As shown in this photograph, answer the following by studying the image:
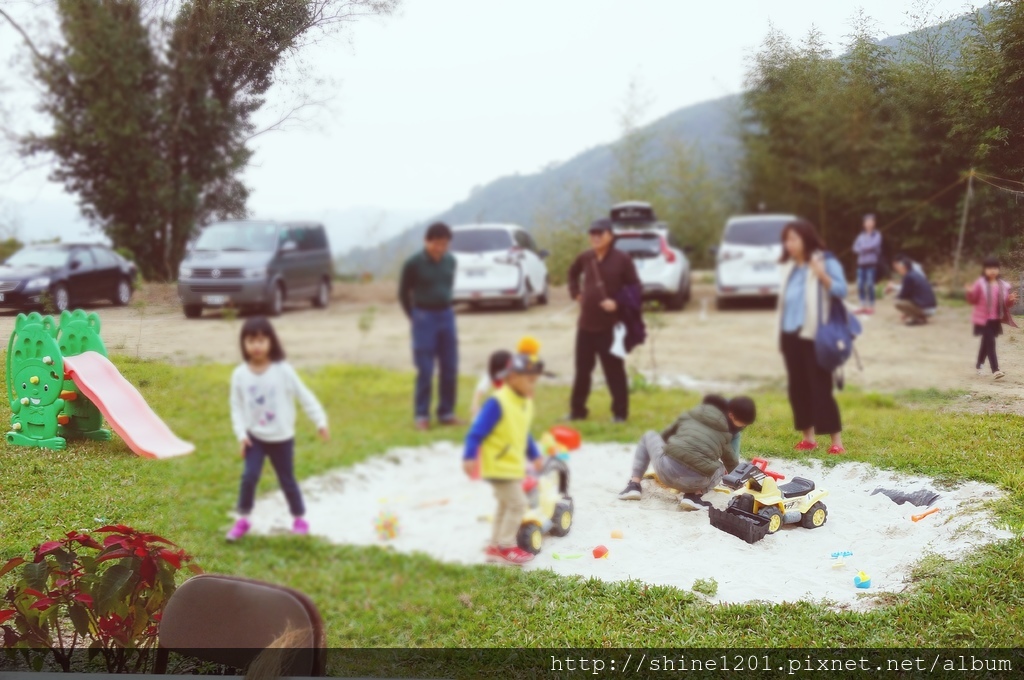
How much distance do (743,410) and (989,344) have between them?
20.4 inches

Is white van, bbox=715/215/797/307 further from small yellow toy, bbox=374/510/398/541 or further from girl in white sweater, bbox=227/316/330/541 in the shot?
girl in white sweater, bbox=227/316/330/541

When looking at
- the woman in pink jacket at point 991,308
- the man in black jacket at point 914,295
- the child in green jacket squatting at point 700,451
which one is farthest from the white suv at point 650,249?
the woman in pink jacket at point 991,308

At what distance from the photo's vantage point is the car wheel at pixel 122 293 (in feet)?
6.20

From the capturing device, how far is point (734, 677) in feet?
4.79

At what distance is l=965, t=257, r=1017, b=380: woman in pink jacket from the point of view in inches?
62.3

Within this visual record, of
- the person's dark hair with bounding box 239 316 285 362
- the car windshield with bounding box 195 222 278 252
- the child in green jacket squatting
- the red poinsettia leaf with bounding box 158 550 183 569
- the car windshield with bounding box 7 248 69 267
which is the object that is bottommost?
the red poinsettia leaf with bounding box 158 550 183 569

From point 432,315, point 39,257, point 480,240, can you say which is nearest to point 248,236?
point 432,315

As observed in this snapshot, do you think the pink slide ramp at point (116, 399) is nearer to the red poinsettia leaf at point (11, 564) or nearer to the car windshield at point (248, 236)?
the red poinsettia leaf at point (11, 564)

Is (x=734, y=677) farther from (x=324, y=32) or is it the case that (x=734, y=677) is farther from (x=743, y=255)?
(x=743, y=255)

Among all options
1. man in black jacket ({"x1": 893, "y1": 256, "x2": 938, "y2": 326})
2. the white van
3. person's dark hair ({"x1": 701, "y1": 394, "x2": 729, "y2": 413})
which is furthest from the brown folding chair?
the white van

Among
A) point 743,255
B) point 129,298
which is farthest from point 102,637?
point 743,255

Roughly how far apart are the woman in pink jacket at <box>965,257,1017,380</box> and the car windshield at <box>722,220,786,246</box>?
A: 5.33m

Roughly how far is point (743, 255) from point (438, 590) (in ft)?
16.5

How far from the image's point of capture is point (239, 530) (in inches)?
133
